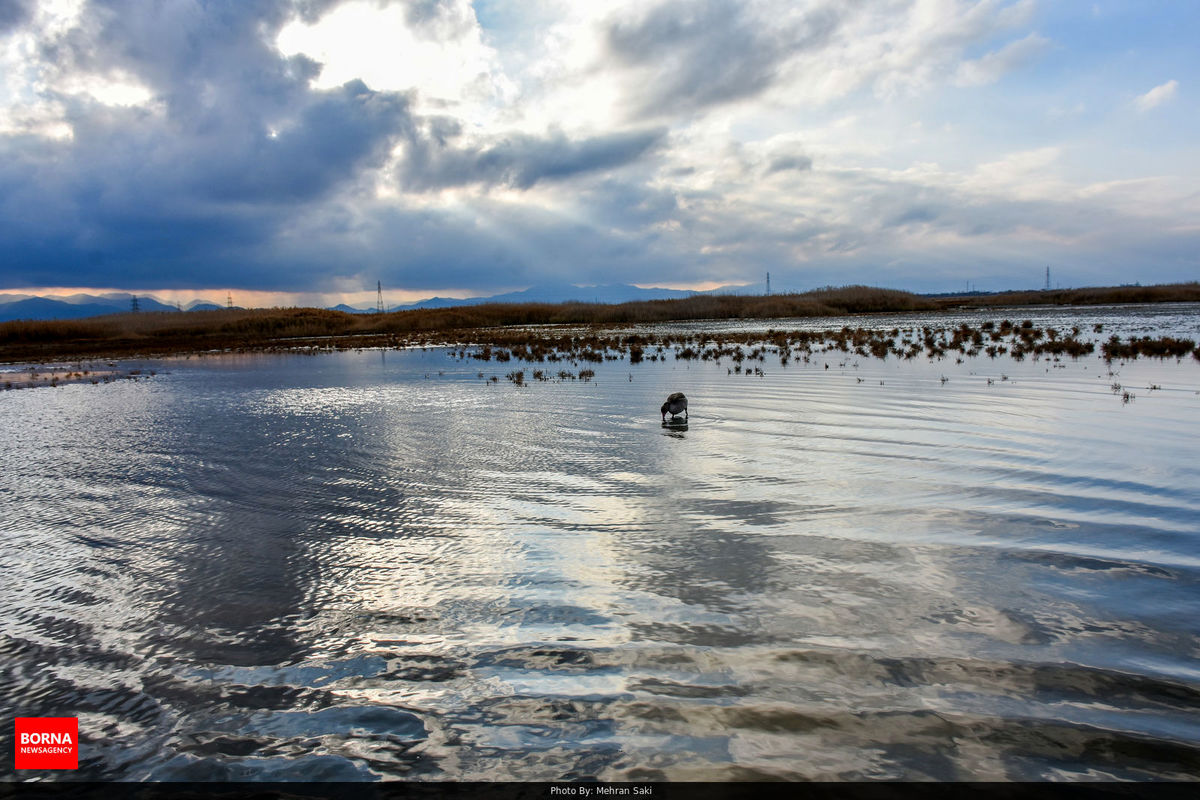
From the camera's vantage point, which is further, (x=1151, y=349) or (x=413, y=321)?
(x=413, y=321)

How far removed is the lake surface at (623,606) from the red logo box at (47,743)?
3.1 inches

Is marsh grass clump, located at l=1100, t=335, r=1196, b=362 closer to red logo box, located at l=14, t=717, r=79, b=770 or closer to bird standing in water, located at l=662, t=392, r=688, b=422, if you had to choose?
bird standing in water, located at l=662, t=392, r=688, b=422

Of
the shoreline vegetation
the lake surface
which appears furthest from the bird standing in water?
the shoreline vegetation

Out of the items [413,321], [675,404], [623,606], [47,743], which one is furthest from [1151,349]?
[413,321]

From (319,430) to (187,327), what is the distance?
77965 millimetres

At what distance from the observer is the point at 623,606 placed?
491 centimetres

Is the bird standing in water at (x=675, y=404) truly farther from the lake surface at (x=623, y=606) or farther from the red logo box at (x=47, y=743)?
A: the red logo box at (x=47, y=743)

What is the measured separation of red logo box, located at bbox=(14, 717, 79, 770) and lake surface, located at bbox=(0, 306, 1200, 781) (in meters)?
0.08

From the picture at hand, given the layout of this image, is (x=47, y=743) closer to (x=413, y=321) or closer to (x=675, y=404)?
(x=675, y=404)

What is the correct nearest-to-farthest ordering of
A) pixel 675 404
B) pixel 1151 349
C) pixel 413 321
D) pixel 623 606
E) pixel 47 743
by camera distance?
pixel 47 743, pixel 623 606, pixel 675 404, pixel 1151 349, pixel 413 321

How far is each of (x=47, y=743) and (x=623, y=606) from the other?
361cm

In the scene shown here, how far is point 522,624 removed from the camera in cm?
468

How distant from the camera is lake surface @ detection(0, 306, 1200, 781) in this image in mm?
3381

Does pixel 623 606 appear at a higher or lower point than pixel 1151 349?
lower
